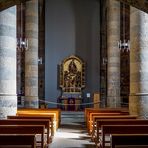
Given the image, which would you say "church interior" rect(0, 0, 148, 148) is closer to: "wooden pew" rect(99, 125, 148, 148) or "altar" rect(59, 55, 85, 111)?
"altar" rect(59, 55, 85, 111)

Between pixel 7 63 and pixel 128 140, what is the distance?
7.70m

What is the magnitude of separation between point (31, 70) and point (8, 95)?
34.0ft

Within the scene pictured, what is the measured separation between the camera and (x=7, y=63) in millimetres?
13992

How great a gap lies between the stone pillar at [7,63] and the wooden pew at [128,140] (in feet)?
23.6

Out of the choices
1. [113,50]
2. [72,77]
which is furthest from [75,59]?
[113,50]

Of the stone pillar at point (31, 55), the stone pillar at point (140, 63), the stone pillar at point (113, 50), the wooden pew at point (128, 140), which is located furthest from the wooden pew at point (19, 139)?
the stone pillar at point (113, 50)

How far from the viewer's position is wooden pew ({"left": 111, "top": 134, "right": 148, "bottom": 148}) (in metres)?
7.20

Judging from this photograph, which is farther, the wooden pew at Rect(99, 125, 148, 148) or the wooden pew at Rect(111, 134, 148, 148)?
the wooden pew at Rect(99, 125, 148, 148)

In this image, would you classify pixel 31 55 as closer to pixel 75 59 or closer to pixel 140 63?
pixel 75 59

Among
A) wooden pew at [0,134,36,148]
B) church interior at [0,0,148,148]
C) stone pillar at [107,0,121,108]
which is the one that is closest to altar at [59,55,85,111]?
church interior at [0,0,148,148]

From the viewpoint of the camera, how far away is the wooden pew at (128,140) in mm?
7203

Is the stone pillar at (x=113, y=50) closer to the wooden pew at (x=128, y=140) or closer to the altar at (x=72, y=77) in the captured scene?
the altar at (x=72, y=77)

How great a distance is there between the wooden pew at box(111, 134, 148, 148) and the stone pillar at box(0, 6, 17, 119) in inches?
283

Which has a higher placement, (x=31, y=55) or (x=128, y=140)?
(x=31, y=55)
